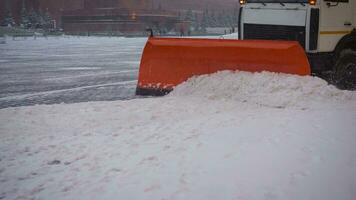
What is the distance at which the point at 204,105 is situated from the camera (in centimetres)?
721

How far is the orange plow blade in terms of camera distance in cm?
750

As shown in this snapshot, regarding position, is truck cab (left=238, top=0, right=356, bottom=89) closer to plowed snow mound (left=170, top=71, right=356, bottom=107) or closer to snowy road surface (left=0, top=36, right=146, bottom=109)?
plowed snow mound (left=170, top=71, right=356, bottom=107)

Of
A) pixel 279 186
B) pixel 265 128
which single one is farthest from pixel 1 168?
pixel 265 128

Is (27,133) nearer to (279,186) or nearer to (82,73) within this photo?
(279,186)

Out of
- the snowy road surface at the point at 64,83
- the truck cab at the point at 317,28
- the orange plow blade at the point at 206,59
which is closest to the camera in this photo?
the orange plow blade at the point at 206,59

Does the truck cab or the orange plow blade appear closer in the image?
the orange plow blade

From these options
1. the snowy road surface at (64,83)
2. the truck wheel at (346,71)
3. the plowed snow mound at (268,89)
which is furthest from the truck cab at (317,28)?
the snowy road surface at (64,83)

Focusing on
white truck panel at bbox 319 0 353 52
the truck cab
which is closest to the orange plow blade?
the truck cab

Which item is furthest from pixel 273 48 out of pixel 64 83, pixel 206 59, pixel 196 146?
pixel 64 83

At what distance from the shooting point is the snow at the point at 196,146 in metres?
3.76

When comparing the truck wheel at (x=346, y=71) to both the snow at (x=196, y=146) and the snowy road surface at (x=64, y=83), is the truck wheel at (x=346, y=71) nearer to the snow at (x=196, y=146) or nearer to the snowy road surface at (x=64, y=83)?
the snow at (x=196, y=146)

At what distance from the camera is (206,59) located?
8.30m

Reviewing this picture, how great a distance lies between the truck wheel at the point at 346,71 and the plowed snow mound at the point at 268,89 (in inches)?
42.7

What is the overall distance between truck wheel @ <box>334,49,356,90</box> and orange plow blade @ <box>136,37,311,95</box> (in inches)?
47.8
